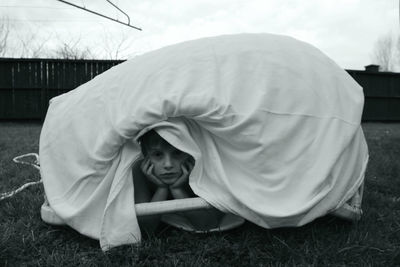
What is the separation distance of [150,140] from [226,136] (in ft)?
1.22

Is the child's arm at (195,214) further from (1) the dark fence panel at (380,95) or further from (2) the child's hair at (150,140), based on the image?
(1) the dark fence panel at (380,95)

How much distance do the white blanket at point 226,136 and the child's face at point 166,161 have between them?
124 millimetres

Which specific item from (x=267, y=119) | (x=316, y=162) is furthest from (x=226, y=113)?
(x=316, y=162)

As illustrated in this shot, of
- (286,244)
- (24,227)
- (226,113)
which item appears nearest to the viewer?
(226,113)

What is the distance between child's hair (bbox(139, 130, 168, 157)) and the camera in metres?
1.72

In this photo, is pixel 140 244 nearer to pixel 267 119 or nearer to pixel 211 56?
pixel 267 119

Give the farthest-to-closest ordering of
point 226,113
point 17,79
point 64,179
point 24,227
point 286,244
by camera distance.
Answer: point 17,79
point 24,227
point 64,179
point 286,244
point 226,113

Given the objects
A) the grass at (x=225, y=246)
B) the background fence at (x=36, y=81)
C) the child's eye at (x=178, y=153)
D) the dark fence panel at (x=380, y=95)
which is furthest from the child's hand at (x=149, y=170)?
the dark fence panel at (x=380, y=95)

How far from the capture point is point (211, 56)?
172cm

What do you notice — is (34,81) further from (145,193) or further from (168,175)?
(168,175)

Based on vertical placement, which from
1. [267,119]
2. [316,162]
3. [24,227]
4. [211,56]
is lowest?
[24,227]

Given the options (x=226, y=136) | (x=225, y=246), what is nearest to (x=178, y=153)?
(x=226, y=136)

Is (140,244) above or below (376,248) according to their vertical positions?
below

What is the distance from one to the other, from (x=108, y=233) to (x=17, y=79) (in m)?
9.83
